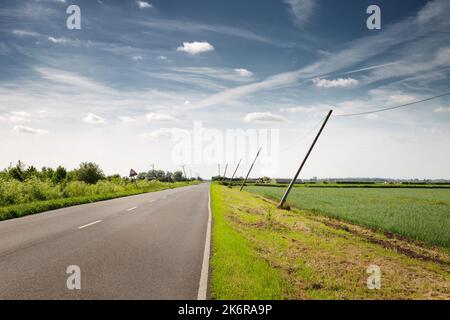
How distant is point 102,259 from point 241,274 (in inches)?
126

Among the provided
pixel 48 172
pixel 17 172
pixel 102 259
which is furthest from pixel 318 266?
pixel 48 172

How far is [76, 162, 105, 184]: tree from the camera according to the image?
59.9 metres

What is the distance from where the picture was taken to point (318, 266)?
7.21 metres

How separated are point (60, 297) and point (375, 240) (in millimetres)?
10950

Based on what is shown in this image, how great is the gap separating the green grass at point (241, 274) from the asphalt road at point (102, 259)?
419mm

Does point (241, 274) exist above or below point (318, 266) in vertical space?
above

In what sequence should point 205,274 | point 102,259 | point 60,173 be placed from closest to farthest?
1. point 205,274
2. point 102,259
3. point 60,173

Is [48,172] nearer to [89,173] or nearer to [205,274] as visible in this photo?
[89,173]

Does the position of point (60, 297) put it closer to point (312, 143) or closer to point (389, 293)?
point (389, 293)

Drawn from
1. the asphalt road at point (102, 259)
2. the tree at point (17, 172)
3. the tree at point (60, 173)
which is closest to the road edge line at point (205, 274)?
the asphalt road at point (102, 259)

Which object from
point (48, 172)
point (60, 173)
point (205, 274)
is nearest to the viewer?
point (205, 274)

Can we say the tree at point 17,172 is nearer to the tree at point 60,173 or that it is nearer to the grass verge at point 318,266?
the tree at point 60,173
